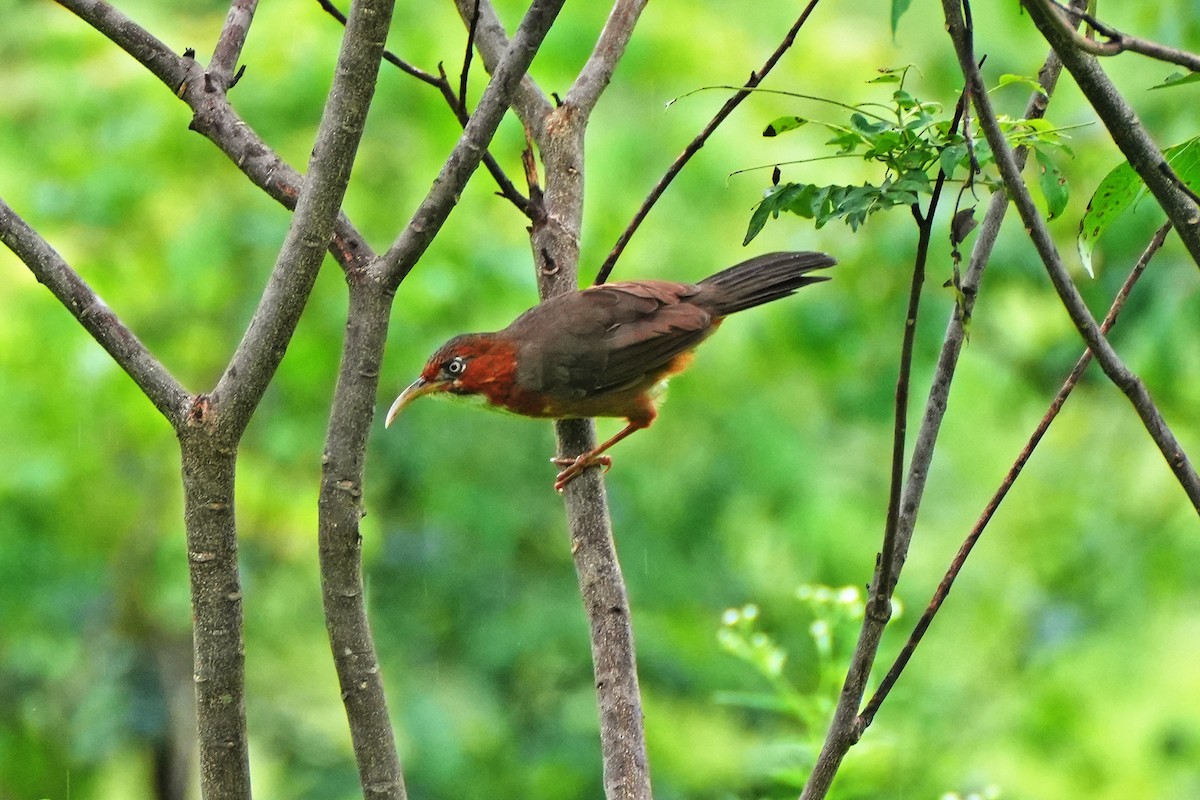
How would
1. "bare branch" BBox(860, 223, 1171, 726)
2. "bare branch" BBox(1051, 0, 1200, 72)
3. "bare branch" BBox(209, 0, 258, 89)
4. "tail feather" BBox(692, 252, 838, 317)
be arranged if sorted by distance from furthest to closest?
1. "tail feather" BBox(692, 252, 838, 317)
2. "bare branch" BBox(209, 0, 258, 89)
3. "bare branch" BBox(860, 223, 1171, 726)
4. "bare branch" BBox(1051, 0, 1200, 72)

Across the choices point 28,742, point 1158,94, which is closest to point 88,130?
point 28,742

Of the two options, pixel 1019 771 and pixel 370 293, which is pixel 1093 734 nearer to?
pixel 1019 771

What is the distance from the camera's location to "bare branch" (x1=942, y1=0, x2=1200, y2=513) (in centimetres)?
136

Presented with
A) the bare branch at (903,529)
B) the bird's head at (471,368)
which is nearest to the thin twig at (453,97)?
the bare branch at (903,529)

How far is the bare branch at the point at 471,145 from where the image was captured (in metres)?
1.79

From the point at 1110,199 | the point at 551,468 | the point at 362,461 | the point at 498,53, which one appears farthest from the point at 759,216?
the point at 551,468

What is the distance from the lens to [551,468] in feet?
21.2

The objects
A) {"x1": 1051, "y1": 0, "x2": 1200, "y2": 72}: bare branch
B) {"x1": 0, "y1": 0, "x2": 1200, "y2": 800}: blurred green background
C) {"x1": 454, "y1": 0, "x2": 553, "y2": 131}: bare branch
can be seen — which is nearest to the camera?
{"x1": 1051, "y1": 0, "x2": 1200, "y2": 72}: bare branch

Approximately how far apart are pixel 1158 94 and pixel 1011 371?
1.59 meters

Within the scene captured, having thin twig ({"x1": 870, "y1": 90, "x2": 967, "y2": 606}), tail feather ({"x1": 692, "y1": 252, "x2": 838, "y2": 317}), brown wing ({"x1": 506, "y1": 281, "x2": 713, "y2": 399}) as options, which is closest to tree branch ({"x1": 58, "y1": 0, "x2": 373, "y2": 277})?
thin twig ({"x1": 870, "y1": 90, "x2": 967, "y2": 606})

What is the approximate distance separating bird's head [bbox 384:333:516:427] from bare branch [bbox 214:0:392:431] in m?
2.10

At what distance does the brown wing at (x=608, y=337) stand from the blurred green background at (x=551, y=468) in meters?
1.75

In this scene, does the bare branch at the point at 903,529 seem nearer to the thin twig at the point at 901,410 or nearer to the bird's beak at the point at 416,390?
the thin twig at the point at 901,410

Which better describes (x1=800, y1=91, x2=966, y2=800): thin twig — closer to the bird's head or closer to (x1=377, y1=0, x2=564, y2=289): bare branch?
(x1=377, y1=0, x2=564, y2=289): bare branch
